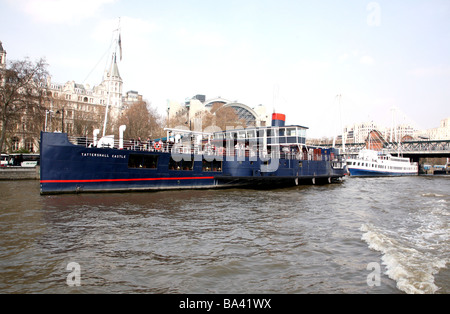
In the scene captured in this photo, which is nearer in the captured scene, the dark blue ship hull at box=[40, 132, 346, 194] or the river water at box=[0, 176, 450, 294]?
the river water at box=[0, 176, 450, 294]

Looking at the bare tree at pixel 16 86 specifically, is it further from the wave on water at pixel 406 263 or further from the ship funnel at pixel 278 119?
the wave on water at pixel 406 263

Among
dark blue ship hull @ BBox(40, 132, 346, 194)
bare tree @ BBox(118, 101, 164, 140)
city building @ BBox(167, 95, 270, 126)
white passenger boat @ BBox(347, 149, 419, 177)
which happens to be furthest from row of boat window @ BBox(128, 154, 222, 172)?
city building @ BBox(167, 95, 270, 126)

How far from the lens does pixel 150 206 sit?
1927 cm

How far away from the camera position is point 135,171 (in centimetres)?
2584

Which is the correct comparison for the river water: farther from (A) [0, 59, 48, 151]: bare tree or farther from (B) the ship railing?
(A) [0, 59, 48, 151]: bare tree

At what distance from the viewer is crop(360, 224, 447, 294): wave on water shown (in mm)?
7637

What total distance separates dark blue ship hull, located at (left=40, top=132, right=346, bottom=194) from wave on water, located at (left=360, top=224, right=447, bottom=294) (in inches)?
739

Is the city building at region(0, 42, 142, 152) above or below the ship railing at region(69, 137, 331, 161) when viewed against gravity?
above

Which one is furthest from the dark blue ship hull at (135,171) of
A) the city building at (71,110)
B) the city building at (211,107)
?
the city building at (211,107)

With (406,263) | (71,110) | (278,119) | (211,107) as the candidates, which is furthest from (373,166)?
(71,110)

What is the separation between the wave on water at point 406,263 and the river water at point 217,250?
33mm

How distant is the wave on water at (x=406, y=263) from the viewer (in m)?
7.64

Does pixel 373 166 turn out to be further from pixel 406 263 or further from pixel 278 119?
pixel 406 263
